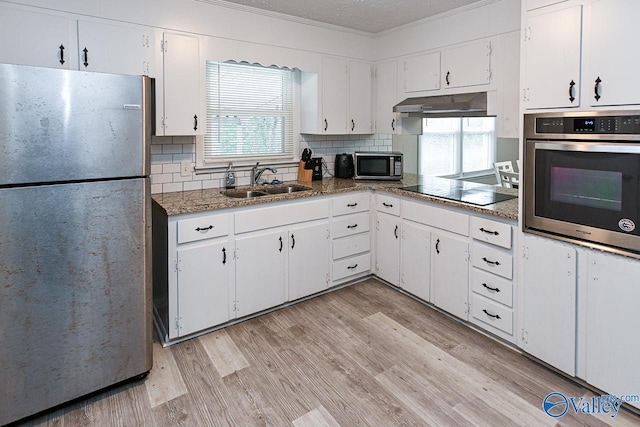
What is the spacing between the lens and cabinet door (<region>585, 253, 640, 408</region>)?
1966 mm

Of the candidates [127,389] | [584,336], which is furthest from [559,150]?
[127,389]

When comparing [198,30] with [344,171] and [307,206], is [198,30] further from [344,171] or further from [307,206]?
[344,171]

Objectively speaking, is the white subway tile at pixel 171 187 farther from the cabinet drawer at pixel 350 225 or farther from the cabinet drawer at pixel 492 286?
the cabinet drawer at pixel 492 286

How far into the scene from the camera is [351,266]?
3.65m

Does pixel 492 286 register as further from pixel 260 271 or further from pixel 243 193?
pixel 243 193

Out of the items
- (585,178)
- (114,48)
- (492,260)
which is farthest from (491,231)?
(114,48)

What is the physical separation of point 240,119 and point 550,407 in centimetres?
306

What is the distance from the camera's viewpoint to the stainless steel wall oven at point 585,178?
6.37 feet

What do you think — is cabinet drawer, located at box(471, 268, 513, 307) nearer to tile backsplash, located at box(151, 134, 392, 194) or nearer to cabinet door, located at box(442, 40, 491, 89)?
cabinet door, located at box(442, 40, 491, 89)

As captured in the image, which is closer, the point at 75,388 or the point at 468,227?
the point at 75,388

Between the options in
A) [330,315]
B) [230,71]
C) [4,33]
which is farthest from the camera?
[230,71]

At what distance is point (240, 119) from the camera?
3596 mm

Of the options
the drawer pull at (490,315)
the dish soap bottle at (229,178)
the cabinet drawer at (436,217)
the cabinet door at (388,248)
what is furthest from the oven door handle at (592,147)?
the dish soap bottle at (229,178)

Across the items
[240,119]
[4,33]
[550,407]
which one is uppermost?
[4,33]
